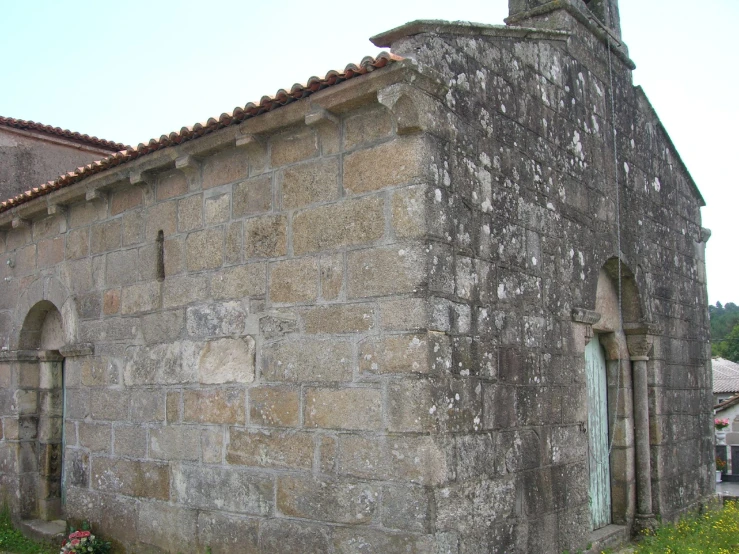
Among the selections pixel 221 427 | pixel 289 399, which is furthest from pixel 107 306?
pixel 289 399

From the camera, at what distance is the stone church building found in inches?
187

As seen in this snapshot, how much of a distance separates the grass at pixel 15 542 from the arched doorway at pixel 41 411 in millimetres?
221

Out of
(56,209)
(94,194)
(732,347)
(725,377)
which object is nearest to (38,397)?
(56,209)

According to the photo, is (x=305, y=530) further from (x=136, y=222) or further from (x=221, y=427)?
(x=136, y=222)

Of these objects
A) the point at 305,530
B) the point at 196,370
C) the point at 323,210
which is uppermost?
the point at 323,210

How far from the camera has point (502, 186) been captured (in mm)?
5547

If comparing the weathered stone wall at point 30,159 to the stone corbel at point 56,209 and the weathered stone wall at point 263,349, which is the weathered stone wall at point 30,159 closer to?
the stone corbel at point 56,209

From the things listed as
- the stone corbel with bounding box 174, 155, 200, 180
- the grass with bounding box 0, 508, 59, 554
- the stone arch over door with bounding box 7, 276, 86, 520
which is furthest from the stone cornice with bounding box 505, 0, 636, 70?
A: the grass with bounding box 0, 508, 59, 554

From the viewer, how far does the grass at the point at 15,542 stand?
7.21m

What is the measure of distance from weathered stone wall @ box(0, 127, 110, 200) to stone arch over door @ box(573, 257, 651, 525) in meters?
8.37

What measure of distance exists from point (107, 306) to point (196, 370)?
1.57 meters

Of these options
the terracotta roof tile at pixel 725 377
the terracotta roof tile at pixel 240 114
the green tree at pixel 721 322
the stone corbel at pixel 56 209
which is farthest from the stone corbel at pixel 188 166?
the green tree at pixel 721 322

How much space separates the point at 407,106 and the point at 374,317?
4.37 feet

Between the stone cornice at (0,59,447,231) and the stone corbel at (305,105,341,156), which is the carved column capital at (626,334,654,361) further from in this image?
the stone corbel at (305,105,341,156)
